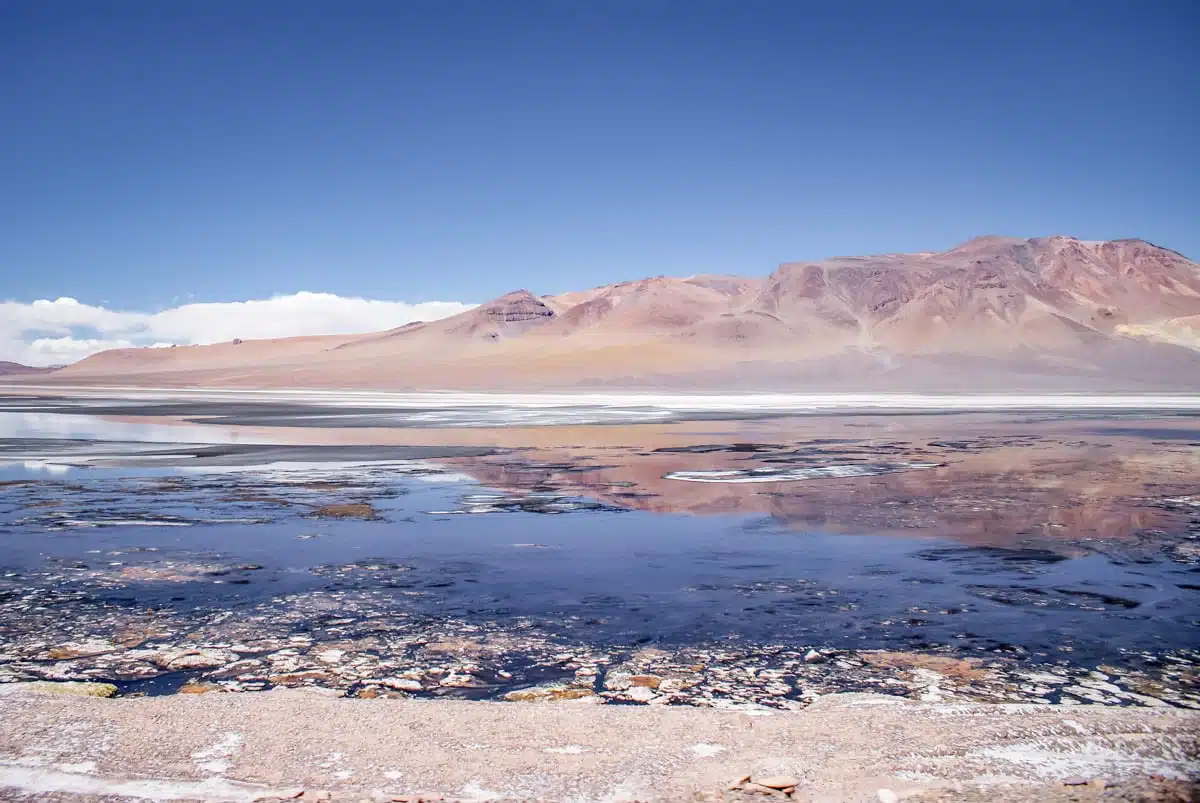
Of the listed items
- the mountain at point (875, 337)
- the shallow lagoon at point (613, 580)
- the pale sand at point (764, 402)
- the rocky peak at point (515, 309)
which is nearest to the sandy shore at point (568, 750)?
the shallow lagoon at point (613, 580)

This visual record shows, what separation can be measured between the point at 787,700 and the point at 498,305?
18004 centimetres

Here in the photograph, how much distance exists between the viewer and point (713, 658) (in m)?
6.46

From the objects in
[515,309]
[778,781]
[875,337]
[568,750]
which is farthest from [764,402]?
[515,309]

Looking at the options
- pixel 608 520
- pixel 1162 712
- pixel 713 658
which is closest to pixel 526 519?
pixel 608 520

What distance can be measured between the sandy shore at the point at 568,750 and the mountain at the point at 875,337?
89.8 meters

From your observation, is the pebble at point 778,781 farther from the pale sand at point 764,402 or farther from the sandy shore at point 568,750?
the pale sand at point 764,402

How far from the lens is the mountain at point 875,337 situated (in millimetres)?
101188

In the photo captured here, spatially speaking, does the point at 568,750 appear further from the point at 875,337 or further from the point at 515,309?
the point at 515,309

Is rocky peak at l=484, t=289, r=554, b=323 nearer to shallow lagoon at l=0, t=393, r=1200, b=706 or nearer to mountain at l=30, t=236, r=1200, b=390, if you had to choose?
mountain at l=30, t=236, r=1200, b=390

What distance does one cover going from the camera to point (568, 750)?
4.79m

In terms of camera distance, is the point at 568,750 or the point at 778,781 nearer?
the point at 778,781

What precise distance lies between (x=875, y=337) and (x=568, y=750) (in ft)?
397

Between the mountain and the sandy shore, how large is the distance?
89791 mm

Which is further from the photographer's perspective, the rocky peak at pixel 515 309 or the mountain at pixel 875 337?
the rocky peak at pixel 515 309
